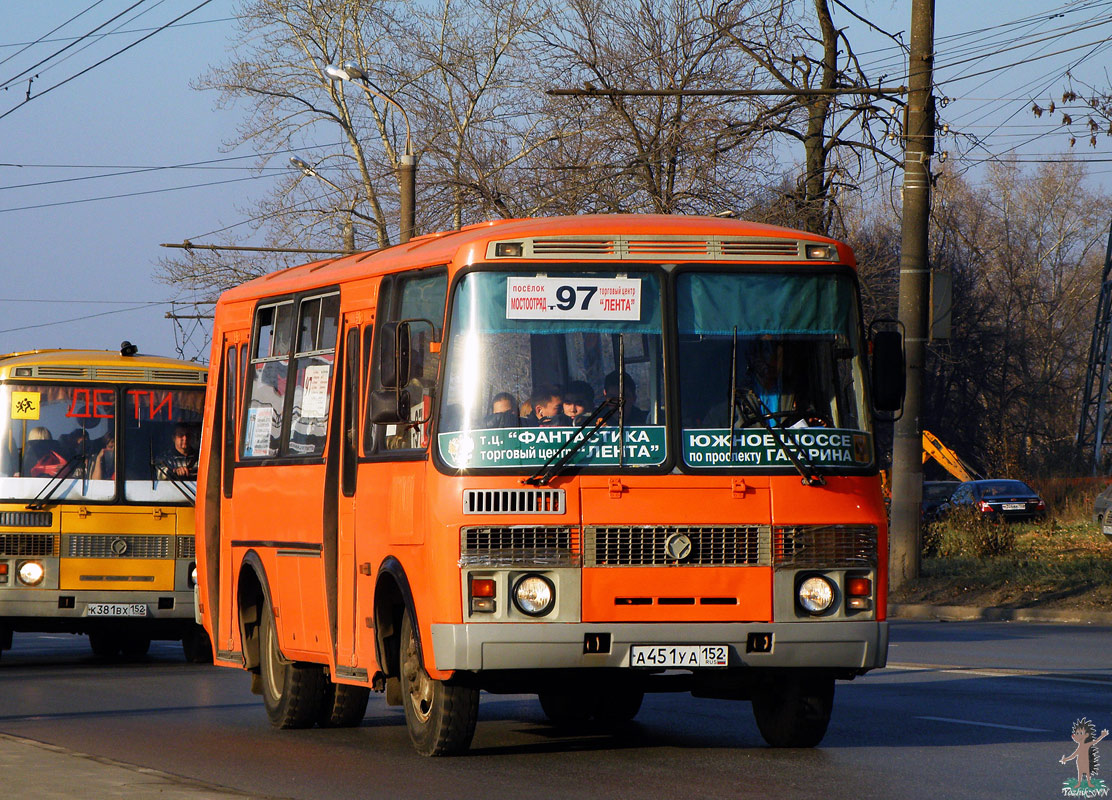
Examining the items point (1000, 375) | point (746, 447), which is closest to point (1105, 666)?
point (746, 447)

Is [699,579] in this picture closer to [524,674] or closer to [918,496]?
[524,674]

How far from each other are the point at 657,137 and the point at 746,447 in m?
25.6

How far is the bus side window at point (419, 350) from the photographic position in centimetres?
979

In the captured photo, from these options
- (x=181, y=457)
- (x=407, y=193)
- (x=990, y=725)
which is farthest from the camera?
(x=407, y=193)

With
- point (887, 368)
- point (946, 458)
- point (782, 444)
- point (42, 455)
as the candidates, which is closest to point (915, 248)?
point (42, 455)

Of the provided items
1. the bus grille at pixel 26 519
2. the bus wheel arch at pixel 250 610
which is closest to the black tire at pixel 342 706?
the bus wheel arch at pixel 250 610

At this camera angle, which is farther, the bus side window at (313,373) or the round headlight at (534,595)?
the bus side window at (313,373)

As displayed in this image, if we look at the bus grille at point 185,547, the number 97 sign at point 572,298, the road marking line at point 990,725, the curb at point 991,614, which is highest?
the number 97 sign at point 572,298

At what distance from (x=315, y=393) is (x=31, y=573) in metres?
6.78

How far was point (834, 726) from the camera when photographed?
11.6 meters

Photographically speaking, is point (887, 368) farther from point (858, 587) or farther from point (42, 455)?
point (42, 455)

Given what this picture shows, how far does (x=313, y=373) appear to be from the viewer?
1177cm

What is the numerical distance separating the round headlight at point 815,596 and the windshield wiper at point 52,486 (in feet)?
32.8

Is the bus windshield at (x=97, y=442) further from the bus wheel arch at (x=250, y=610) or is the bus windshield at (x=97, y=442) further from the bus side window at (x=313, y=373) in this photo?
the bus side window at (x=313, y=373)
